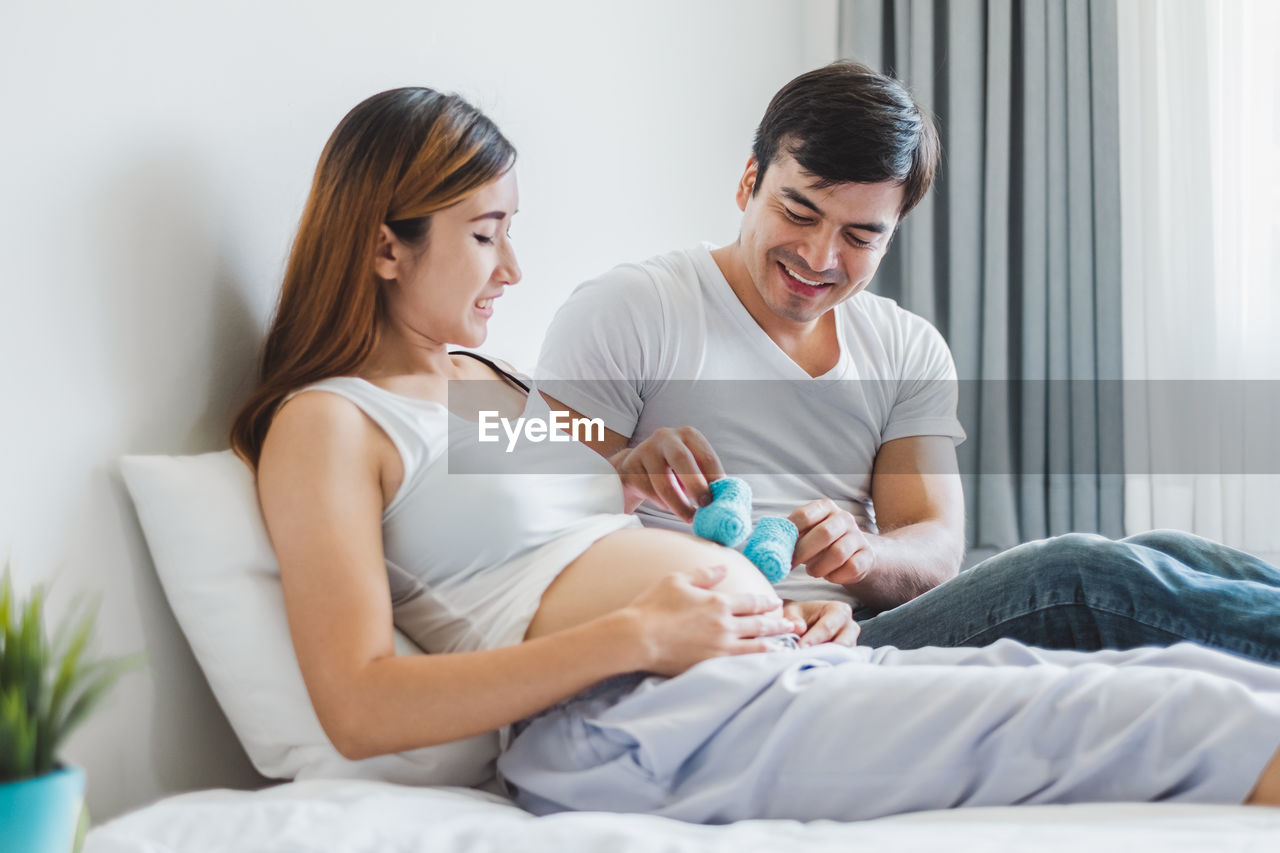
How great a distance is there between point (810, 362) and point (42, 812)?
133 centimetres

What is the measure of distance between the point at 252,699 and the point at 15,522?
0.97 ft

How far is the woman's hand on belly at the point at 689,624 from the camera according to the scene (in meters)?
1.04

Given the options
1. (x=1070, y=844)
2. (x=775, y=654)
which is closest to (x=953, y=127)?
(x=775, y=654)

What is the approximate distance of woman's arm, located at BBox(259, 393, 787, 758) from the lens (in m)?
1.01

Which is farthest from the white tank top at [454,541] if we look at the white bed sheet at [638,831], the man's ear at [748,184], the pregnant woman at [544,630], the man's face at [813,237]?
the man's ear at [748,184]

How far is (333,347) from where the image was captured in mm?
1243

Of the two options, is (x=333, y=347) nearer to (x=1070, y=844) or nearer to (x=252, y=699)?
(x=252, y=699)

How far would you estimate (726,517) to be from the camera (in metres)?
1.29

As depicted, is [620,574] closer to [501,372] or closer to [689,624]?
[689,624]

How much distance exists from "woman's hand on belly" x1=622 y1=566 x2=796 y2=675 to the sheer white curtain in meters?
2.20

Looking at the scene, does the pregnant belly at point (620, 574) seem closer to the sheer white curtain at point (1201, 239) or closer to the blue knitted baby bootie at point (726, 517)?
the blue knitted baby bootie at point (726, 517)

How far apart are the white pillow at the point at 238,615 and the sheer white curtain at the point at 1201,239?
241 cm

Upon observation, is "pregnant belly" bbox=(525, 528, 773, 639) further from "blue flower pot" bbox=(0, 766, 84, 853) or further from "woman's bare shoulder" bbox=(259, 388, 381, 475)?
"blue flower pot" bbox=(0, 766, 84, 853)

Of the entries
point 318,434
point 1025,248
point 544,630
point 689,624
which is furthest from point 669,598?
point 1025,248
